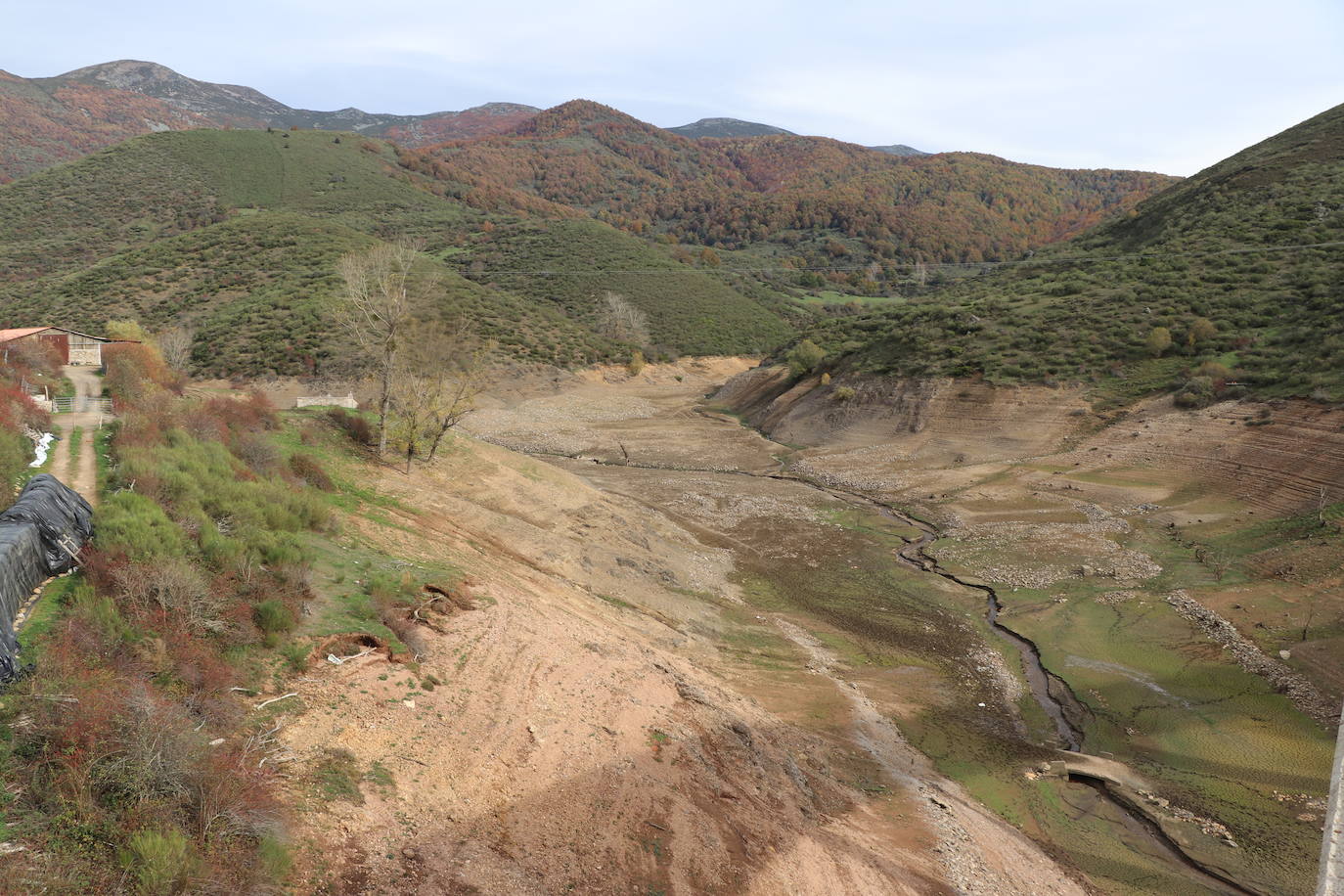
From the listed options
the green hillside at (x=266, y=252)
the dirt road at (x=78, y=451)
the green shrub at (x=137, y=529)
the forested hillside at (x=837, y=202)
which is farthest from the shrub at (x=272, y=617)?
the forested hillside at (x=837, y=202)

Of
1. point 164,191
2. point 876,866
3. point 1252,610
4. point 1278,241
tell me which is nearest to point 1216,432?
point 1252,610

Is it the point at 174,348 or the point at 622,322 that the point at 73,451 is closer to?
the point at 174,348

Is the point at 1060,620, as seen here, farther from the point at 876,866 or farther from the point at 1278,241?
the point at 1278,241

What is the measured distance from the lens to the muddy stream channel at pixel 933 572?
1109cm

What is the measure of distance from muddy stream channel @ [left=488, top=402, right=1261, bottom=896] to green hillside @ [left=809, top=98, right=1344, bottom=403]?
1171 centimetres

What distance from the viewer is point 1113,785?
1251cm

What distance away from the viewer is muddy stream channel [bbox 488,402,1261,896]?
1109cm

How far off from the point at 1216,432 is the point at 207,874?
32.4 metres

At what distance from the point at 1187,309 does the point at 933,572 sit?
24388 mm

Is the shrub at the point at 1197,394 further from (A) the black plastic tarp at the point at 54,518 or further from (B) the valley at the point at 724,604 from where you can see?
(A) the black plastic tarp at the point at 54,518

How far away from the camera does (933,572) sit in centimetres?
2262

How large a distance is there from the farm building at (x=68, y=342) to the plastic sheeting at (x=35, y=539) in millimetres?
21754

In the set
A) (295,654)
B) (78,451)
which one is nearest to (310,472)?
(78,451)

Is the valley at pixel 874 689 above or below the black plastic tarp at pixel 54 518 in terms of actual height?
below
